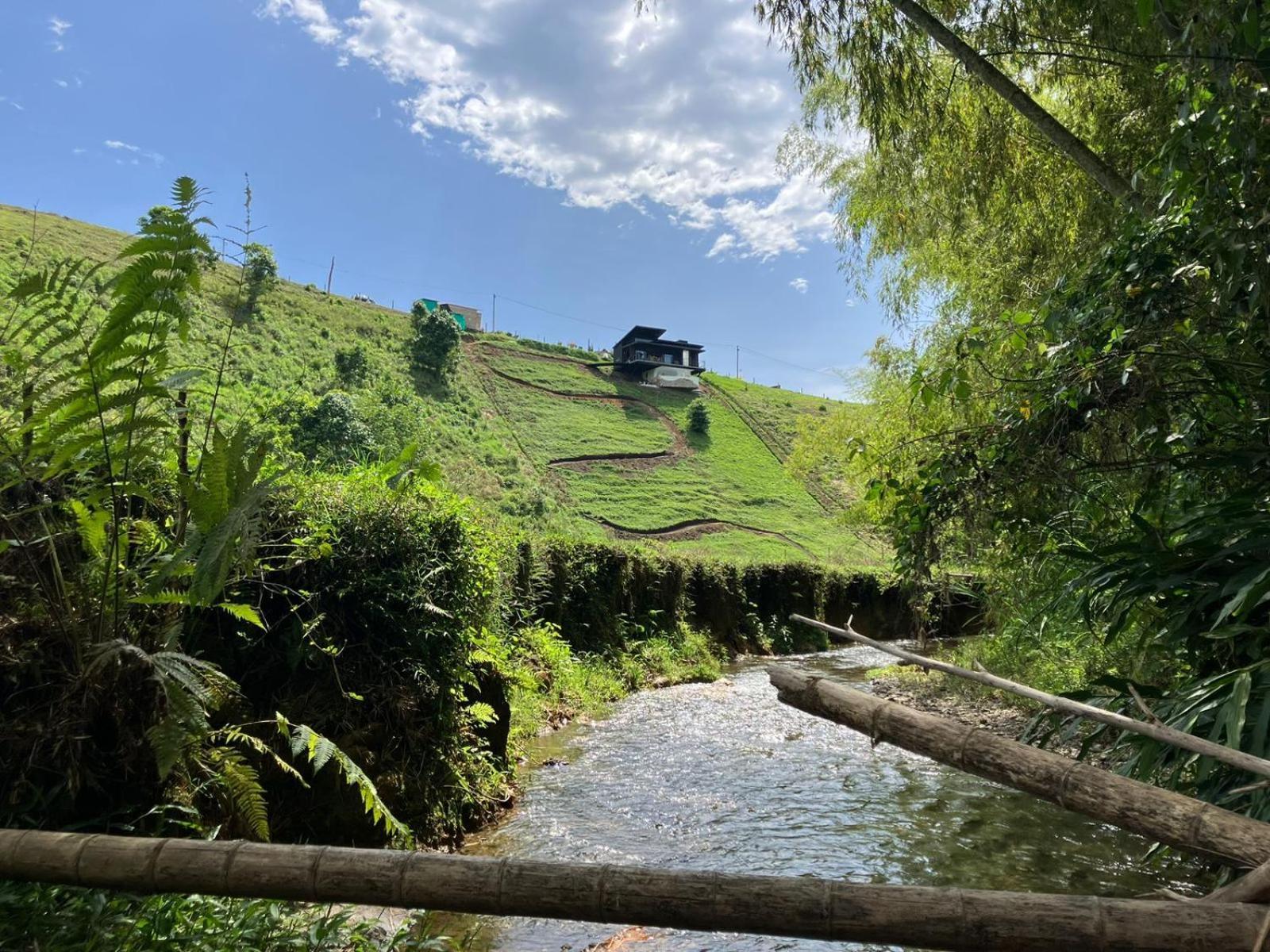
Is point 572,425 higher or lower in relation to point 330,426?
higher

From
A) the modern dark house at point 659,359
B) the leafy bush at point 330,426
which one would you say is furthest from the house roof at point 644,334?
the leafy bush at point 330,426

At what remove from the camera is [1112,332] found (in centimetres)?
360

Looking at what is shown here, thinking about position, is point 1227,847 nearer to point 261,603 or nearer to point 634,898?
point 634,898

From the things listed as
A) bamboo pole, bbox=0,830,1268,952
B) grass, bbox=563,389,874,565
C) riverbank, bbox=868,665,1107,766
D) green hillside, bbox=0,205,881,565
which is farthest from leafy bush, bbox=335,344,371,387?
bamboo pole, bbox=0,830,1268,952

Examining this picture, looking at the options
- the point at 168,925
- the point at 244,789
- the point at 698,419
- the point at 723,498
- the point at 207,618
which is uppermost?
the point at 698,419

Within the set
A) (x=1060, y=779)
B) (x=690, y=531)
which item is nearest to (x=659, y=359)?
(x=690, y=531)

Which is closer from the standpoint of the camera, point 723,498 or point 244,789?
point 244,789

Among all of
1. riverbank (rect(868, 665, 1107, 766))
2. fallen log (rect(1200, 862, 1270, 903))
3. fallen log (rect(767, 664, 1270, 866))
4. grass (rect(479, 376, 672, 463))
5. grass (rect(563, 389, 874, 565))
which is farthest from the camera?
grass (rect(479, 376, 672, 463))

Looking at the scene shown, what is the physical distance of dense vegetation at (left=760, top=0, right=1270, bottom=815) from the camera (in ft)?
9.59

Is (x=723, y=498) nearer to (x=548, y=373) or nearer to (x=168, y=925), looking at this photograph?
(x=548, y=373)

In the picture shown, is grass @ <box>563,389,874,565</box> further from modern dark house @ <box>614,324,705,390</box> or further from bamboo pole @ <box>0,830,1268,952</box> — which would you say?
bamboo pole @ <box>0,830,1268,952</box>

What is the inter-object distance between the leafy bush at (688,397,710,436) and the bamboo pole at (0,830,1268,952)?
1998 inches

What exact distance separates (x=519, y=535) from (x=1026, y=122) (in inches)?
241

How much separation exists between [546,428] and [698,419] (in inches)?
483
